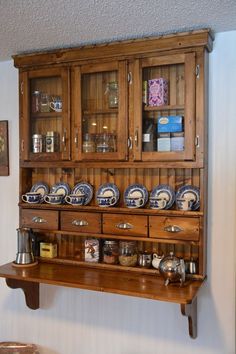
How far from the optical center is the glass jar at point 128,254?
75.0 inches

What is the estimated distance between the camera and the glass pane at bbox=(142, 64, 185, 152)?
1.80 metres

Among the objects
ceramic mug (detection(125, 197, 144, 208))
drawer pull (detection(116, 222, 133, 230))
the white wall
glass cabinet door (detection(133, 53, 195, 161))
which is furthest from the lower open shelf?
glass cabinet door (detection(133, 53, 195, 161))

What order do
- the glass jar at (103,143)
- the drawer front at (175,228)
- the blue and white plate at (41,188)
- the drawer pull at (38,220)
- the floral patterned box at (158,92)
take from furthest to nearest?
1. the blue and white plate at (41,188)
2. the drawer pull at (38,220)
3. the glass jar at (103,143)
4. the floral patterned box at (158,92)
5. the drawer front at (175,228)

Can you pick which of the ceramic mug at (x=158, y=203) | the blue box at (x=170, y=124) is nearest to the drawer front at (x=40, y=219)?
the ceramic mug at (x=158, y=203)

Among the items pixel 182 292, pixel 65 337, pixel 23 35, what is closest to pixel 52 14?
pixel 23 35

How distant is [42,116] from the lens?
210 centimetres

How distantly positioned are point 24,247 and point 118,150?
80 centimetres

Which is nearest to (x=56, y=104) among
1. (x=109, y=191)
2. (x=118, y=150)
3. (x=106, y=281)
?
(x=118, y=150)

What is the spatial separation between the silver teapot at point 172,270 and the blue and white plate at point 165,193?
0.29 metres

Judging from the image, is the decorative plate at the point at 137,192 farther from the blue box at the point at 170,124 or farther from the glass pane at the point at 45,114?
the glass pane at the point at 45,114

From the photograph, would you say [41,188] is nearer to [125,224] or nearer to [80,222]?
[80,222]

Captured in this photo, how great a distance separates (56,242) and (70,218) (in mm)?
268

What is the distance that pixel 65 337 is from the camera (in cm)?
218

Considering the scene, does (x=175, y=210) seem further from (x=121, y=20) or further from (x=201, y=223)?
(x=121, y=20)
